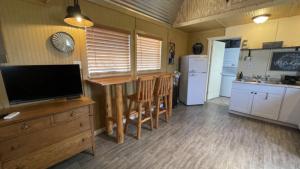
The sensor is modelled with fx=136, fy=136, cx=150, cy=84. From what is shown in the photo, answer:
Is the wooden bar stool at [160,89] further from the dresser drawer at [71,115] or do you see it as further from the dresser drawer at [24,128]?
the dresser drawer at [24,128]

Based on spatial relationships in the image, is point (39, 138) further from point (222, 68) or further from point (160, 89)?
point (222, 68)

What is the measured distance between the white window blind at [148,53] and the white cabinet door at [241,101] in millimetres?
2094

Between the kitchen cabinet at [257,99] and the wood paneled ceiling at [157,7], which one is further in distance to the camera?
the kitchen cabinet at [257,99]

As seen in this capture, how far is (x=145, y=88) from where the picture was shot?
236 cm

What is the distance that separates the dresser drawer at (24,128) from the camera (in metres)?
1.29

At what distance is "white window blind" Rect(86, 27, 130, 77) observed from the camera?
2.36 metres

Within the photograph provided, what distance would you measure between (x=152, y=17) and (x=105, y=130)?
272 centimetres

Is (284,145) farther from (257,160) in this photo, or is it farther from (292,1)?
(292,1)

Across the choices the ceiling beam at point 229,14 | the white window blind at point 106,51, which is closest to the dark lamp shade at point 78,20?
the white window blind at point 106,51

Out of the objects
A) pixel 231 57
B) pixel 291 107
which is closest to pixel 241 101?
pixel 291 107

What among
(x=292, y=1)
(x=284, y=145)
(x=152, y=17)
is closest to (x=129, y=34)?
(x=152, y=17)

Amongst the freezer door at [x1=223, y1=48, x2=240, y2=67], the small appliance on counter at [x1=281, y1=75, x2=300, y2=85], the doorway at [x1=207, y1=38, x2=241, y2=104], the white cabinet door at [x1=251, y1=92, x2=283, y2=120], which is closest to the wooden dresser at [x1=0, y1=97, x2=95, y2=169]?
the white cabinet door at [x1=251, y1=92, x2=283, y2=120]

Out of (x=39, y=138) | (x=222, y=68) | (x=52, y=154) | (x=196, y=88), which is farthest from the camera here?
(x=222, y=68)

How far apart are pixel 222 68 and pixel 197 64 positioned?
1.75m
